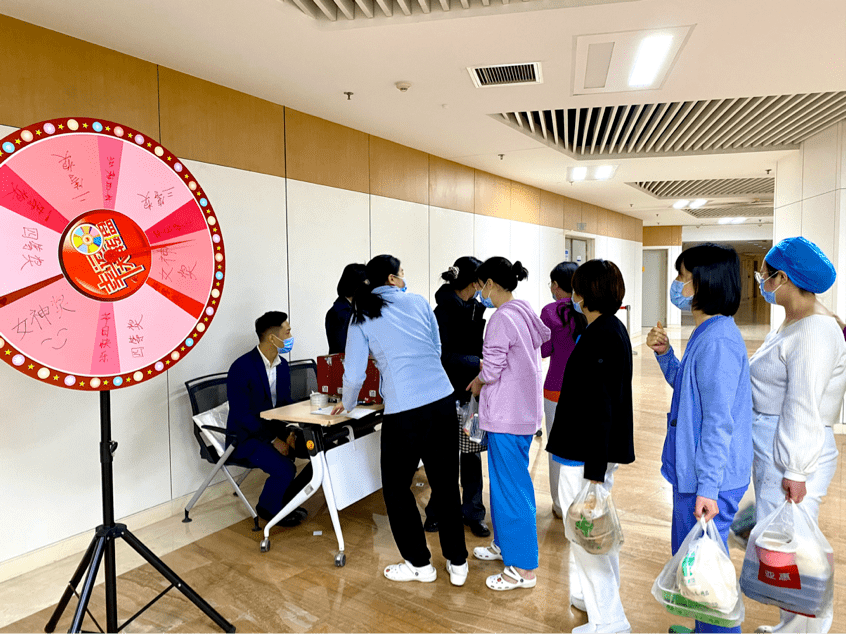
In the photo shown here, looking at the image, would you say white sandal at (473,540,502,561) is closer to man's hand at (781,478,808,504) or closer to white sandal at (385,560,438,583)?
white sandal at (385,560,438,583)

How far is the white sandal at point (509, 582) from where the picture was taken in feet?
10.1

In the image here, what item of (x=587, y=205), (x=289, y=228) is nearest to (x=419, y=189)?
(x=289, y=228)

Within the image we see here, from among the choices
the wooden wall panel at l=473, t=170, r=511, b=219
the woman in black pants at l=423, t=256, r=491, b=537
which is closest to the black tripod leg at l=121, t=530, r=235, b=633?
the woman in black pants at l=423, t=256, r=491, b=537

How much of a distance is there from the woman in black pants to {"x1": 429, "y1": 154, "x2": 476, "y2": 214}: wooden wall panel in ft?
11.9

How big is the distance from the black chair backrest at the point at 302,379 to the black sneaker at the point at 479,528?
1.72m

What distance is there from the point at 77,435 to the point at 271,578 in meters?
1.50

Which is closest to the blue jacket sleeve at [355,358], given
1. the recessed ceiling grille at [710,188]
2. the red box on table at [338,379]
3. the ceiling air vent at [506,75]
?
the red box on table at [338,379]

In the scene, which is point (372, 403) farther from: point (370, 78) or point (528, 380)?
point (370, 78)

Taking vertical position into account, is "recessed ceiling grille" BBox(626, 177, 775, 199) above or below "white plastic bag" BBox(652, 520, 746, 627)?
above

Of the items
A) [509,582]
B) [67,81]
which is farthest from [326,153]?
[509,582]

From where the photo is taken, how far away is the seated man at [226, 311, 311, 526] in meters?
3.89

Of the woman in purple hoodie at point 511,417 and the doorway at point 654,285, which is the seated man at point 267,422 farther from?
the doorway at point 654,285

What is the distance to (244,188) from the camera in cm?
467

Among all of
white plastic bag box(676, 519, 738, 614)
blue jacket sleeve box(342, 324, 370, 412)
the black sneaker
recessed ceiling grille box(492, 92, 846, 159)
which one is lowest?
the black sneaker
